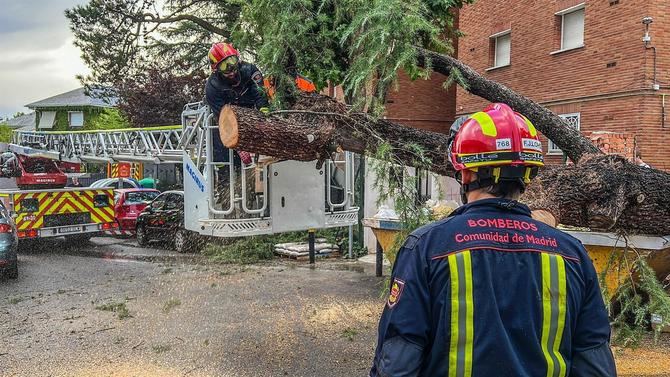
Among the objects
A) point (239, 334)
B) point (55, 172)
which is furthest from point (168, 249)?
point (239, 334)

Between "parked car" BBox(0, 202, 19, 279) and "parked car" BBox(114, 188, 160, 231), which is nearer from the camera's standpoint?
"parked car" BBox(0, 202, 19, 279)

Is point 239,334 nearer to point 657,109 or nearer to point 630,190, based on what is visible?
point 630,190

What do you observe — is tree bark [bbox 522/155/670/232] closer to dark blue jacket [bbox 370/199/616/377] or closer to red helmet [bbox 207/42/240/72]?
dark blue jacket [bbox 370/199/616/377]

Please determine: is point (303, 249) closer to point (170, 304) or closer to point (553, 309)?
point (170, 304)

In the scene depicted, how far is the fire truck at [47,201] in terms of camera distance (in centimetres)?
1171

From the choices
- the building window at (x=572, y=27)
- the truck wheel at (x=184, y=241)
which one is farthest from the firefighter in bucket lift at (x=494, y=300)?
the building window at (x=572, y=27)

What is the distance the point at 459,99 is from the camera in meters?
16.6

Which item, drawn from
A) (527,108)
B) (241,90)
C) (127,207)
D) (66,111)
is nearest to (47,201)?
(127,207)

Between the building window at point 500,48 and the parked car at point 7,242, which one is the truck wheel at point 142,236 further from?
the building window at point 500,48

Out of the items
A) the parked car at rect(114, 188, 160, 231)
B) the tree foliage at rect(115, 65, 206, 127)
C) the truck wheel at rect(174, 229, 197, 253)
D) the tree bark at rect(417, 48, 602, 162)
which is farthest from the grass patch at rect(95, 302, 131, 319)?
the tree foliage at rect(115, 65, 206, 127)

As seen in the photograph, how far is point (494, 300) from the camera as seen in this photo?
64.9 inches

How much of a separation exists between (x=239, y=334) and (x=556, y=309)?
5001mm

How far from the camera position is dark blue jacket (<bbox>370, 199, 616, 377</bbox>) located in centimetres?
165

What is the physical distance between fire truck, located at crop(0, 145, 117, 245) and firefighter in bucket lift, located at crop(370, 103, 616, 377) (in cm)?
1168
